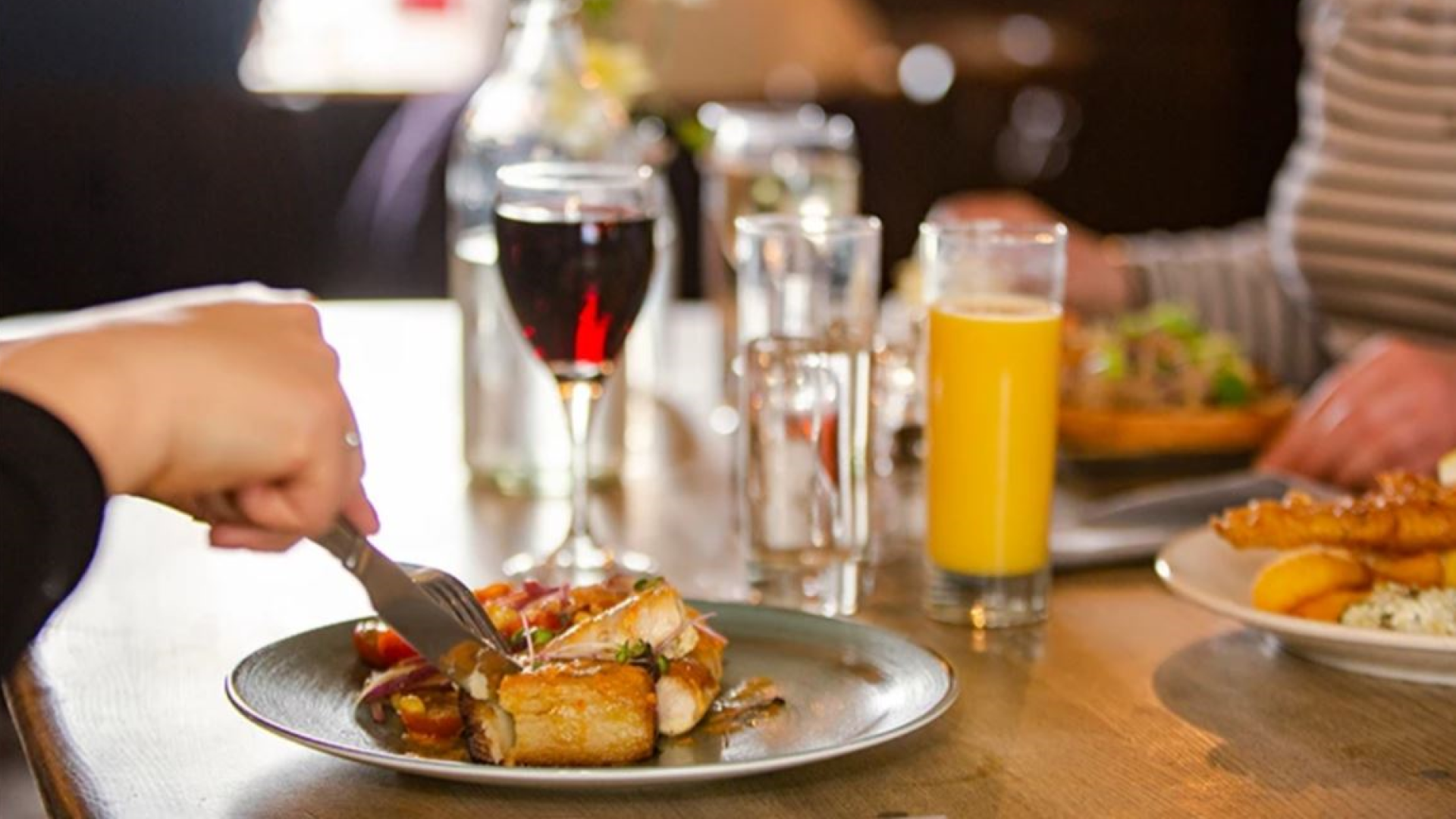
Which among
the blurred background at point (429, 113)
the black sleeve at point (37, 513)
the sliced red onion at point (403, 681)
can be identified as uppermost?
the black sleeve at point (37, 513)

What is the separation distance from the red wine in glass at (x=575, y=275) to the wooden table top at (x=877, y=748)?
0.17 meters

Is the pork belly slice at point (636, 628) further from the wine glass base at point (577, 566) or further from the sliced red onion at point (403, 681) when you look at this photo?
the wine glass base at point (577, 566)

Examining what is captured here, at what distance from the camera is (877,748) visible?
102 cm

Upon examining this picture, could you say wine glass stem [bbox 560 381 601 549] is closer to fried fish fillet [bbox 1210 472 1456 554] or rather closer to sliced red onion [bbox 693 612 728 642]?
sliced red onion [bbox 693 612 728 642]

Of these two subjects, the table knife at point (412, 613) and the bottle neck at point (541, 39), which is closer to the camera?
the table knife at point (412, 613)

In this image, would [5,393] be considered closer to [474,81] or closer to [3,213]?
[3,213]

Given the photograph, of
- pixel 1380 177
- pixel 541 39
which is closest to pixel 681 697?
pixel 541 39

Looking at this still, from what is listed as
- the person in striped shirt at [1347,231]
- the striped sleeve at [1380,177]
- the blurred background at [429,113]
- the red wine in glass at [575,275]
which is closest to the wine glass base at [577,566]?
the red wine in glass at [575,275]

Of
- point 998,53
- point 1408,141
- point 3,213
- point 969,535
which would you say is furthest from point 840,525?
point 998,53

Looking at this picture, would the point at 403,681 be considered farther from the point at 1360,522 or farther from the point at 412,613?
the point at 1360,522

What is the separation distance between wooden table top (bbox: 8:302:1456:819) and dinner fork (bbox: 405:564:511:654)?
84 millimetres

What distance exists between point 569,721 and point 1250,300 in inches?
69.5

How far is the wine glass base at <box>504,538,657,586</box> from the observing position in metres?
1.35

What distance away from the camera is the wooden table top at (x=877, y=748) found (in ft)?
3.12
